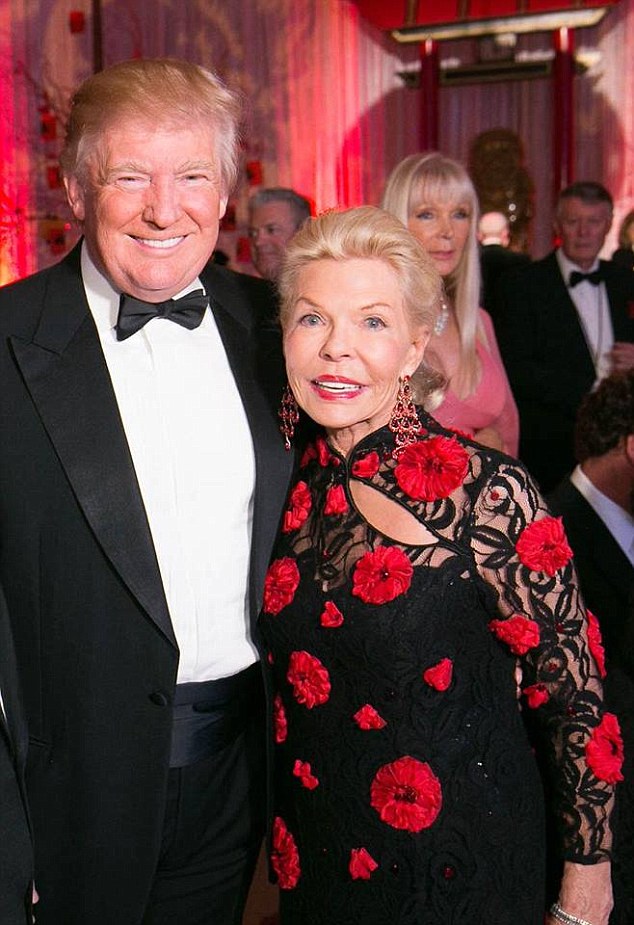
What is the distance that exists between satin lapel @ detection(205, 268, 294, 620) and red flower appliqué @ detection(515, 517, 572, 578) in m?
0.41

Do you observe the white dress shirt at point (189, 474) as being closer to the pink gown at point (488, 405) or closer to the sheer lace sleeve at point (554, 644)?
the sheer lace sleeve at point (554, 644)

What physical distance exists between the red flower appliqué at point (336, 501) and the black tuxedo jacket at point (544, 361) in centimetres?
251

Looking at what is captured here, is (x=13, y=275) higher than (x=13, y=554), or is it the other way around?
(x=13, y=275)

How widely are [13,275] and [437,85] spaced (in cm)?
596

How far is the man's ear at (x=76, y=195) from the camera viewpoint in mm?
1638

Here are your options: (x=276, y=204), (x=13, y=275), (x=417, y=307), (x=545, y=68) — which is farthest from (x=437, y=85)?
(x=417, y=307)

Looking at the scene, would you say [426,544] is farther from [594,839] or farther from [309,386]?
[594,839]

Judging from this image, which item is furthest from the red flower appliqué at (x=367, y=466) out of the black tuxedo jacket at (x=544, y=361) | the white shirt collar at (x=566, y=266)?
the white shirt collar at (x=566, y=266)

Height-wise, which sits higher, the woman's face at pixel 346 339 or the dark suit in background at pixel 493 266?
the dark suit in background at pixel 493 266

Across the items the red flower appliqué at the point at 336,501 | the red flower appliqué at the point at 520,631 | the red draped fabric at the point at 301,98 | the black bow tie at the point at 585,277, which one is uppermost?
the red draped fabric at the point at 301,98

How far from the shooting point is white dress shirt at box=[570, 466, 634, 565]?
2.49 meters

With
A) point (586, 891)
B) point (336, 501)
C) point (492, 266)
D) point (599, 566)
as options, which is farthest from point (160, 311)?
point (492, 266)

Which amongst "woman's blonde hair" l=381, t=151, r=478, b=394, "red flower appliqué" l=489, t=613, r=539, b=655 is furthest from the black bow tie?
"red flower appliqué" l=489, t=613, r=539, b=655

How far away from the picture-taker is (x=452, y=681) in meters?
1.53
